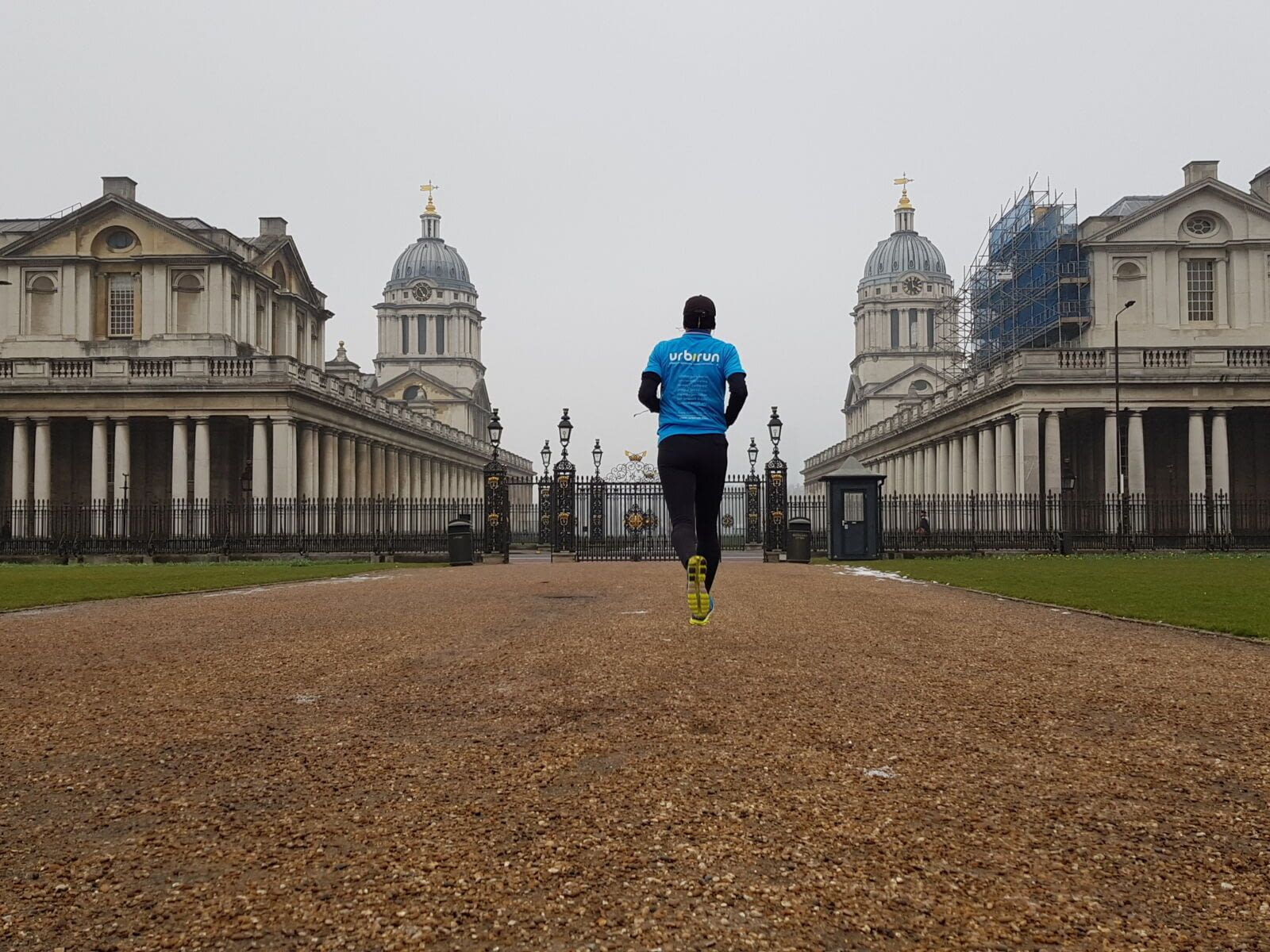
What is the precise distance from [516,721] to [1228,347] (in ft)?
154

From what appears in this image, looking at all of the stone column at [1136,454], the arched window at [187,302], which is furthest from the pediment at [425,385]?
the stone column at [1136,454]

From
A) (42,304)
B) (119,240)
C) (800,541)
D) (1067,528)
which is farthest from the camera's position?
(119,240)

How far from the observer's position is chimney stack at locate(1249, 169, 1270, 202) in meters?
52.8

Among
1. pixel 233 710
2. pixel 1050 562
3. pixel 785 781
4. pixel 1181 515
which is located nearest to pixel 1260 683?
pixel 785 781

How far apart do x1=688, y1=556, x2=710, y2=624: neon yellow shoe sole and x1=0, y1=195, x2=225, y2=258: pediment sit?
4521 centimetres

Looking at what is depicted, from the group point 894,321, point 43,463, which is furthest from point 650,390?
Result: point 894,321

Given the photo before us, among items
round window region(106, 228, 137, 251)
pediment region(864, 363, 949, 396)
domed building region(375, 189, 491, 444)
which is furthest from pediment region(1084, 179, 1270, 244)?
domed building region(375, 189, 491, 444)

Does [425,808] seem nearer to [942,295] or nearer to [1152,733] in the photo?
[1152,733]

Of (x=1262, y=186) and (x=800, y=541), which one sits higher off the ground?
(x=1262, y=186)

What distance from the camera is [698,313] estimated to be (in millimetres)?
8172

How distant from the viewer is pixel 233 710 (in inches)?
233

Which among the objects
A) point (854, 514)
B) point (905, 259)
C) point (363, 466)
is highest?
point (905, 259)

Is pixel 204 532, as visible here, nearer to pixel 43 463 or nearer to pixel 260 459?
pixel 260 459

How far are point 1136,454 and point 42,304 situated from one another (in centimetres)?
4741
